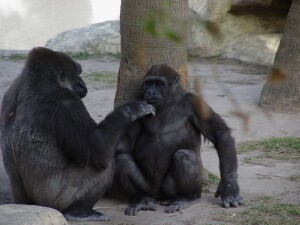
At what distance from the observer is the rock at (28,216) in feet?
11.3

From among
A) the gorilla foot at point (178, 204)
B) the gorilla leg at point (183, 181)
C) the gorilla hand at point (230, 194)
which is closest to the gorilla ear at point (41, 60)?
the gorilla leg at point (183, 181)

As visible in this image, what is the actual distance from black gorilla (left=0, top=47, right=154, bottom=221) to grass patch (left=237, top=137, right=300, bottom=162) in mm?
2344

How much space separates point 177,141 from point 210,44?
29.2ft

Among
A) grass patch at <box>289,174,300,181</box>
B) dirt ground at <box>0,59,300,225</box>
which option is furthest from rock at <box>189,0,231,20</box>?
grass patch at <box>289,174,300,181</box>

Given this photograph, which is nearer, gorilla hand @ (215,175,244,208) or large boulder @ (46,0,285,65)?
gorilla hand @ (215,175,244,208)

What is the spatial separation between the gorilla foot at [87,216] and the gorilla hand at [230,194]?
36.1 inches

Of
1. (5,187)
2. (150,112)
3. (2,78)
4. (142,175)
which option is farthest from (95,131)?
(2,78)

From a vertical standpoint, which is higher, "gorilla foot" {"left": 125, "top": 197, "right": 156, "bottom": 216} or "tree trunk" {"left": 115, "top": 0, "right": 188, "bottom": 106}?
"tree trunk" {"left": 115, "top": 0, "right": 188, "bottom": 106}

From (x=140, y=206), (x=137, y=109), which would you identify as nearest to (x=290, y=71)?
(x=140, y=206)

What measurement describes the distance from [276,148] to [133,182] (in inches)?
93.9

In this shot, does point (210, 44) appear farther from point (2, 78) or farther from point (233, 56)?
point (2, 78)

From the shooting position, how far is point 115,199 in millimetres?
5160

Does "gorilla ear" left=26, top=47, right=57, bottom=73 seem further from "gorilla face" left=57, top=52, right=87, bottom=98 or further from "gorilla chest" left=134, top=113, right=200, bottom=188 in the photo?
"gorilla chest" left=134, top=113, right=200, bottom=188

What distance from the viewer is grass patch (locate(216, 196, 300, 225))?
445 cm
